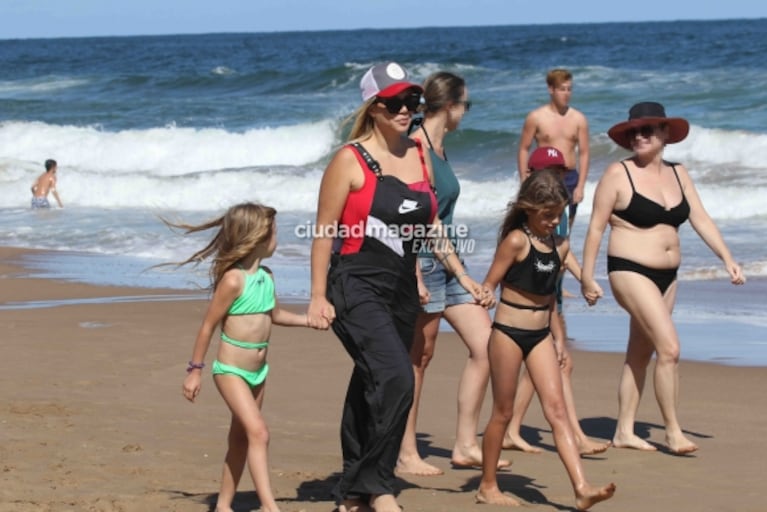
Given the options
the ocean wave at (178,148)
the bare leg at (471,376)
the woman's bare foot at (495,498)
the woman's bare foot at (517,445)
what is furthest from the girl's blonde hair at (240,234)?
the ocean wave at (178,148)

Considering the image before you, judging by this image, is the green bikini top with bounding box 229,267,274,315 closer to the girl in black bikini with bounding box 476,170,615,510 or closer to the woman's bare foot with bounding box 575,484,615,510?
the girl in black bikini with bounding box 476,170,615,510

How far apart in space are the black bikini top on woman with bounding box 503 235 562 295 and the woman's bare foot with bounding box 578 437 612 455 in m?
1.25

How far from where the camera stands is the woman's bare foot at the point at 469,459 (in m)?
5.94

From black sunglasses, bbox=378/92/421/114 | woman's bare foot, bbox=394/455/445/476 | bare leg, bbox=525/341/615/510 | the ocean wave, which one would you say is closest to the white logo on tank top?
black sunglasses, bbox=378/92/421/114

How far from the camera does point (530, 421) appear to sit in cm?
706

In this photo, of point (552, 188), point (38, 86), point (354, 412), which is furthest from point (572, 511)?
point (38, 86)

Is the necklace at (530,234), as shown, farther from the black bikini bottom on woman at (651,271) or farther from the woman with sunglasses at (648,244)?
the black bikini bottom on woman at (651,271)

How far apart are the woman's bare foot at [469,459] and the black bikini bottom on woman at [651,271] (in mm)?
1118

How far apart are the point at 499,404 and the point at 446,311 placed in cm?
69

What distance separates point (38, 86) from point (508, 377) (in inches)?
1782

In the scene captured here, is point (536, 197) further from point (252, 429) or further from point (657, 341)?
point (252, 429)

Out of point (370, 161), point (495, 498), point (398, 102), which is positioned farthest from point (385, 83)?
point (495, 498)

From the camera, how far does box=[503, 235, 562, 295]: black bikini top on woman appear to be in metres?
5.26

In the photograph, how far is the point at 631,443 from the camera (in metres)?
6.37
